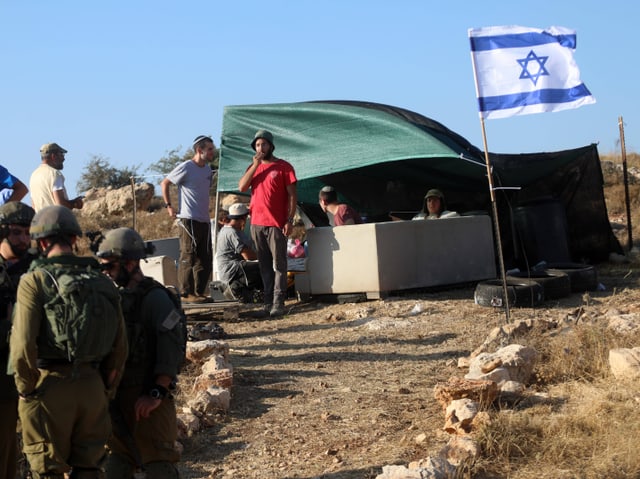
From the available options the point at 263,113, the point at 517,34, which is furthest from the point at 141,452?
the point at 263,113

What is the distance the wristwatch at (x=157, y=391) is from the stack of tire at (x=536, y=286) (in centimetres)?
553

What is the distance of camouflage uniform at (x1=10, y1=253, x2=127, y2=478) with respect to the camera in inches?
146

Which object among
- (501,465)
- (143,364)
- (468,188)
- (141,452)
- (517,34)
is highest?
(517,34)

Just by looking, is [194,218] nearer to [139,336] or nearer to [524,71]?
[524,71]

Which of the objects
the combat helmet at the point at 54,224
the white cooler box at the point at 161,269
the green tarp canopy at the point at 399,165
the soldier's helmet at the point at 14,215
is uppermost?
the green tarp canopy at the point at 399,165

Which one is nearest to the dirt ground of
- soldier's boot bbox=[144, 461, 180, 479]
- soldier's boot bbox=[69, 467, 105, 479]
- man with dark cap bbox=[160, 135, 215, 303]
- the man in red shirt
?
the man in red shirt

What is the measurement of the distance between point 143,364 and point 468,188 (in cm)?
942

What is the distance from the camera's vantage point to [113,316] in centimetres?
382

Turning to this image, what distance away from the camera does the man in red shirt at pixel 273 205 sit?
370 inches

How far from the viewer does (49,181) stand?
788 centimetres

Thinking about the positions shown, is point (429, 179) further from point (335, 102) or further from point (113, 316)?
point (113, 316)

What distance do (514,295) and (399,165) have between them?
12.9 ft

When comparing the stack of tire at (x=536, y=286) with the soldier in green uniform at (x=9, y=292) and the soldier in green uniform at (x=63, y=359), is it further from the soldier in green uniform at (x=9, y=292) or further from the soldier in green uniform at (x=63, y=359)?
the soldier in green uniform at (x=63, y=359)

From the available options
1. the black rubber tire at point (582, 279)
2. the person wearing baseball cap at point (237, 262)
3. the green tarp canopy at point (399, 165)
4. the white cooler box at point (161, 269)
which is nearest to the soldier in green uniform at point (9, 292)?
the white cooler box at point (161, 269)
